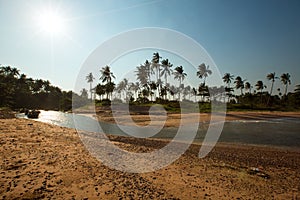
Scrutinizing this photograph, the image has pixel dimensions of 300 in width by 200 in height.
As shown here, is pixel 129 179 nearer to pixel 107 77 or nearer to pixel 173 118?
pixel 173 118

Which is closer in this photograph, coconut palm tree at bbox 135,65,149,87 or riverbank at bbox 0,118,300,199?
riverbank at bbox 0,118,300,199

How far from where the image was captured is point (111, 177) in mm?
7609

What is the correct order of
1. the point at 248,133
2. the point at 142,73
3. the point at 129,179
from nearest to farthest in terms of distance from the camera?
the point at 129,179
the point at 248,133
the point at 142,73

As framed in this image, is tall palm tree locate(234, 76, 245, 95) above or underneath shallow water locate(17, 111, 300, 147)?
above

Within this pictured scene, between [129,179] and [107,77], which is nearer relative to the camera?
[129,179]

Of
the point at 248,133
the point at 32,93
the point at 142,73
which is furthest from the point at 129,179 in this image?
the point at 32,93

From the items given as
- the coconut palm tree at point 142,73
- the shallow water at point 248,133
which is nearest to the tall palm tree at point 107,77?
the coconut palm tree at point 142,73

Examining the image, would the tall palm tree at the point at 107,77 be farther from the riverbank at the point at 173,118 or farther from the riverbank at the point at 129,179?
the riverbank at the point at 129,179

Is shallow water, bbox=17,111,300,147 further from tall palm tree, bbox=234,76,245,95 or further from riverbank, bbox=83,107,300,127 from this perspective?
tall palm tree, bbox=234,76,245,95

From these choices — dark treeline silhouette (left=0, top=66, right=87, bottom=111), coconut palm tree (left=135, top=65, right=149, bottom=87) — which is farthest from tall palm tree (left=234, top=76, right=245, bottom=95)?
Answer: dark treeline silhouette (left=0, top=66, right=87, bottom=111)

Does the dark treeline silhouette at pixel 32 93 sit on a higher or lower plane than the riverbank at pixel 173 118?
higher

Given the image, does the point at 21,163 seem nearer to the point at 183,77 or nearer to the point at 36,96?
the point at 183,77

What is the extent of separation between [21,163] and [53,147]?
3182mm

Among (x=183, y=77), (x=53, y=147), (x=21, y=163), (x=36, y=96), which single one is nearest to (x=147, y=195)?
(x=21, y=163)
